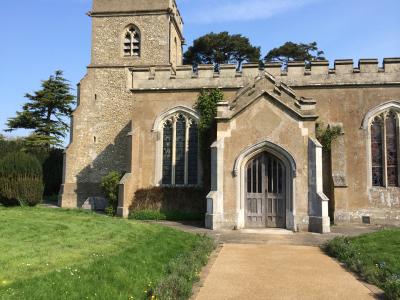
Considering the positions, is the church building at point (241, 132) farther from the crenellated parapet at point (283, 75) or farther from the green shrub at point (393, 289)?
the green shrub at point (393, 289)

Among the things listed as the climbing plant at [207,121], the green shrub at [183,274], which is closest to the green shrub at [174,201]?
the climbing plant at [207,121]

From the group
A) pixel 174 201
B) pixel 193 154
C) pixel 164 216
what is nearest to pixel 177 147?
pixel 193 154

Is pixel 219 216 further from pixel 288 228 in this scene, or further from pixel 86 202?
pixel 86 202

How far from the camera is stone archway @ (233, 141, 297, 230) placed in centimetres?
1379

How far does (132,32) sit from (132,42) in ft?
2.42

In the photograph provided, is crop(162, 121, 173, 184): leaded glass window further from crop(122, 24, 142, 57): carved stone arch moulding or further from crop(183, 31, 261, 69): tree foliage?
crop(183, 31, 261, 69): tree foliage

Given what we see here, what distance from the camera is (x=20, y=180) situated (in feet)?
52.2

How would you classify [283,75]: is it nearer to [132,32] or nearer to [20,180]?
[132,32]

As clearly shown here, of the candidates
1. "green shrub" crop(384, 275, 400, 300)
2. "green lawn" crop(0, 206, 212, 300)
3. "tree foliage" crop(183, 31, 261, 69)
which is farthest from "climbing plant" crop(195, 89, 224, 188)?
"tree foliage" crop(183, 31, 261, 69)

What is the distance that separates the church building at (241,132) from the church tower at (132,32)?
0.22ft

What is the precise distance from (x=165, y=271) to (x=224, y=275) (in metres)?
1.12

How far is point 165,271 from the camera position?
7.12 m

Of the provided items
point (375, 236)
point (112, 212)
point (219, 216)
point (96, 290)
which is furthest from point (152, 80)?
point (96, 290)

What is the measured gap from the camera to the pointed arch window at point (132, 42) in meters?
23.9
